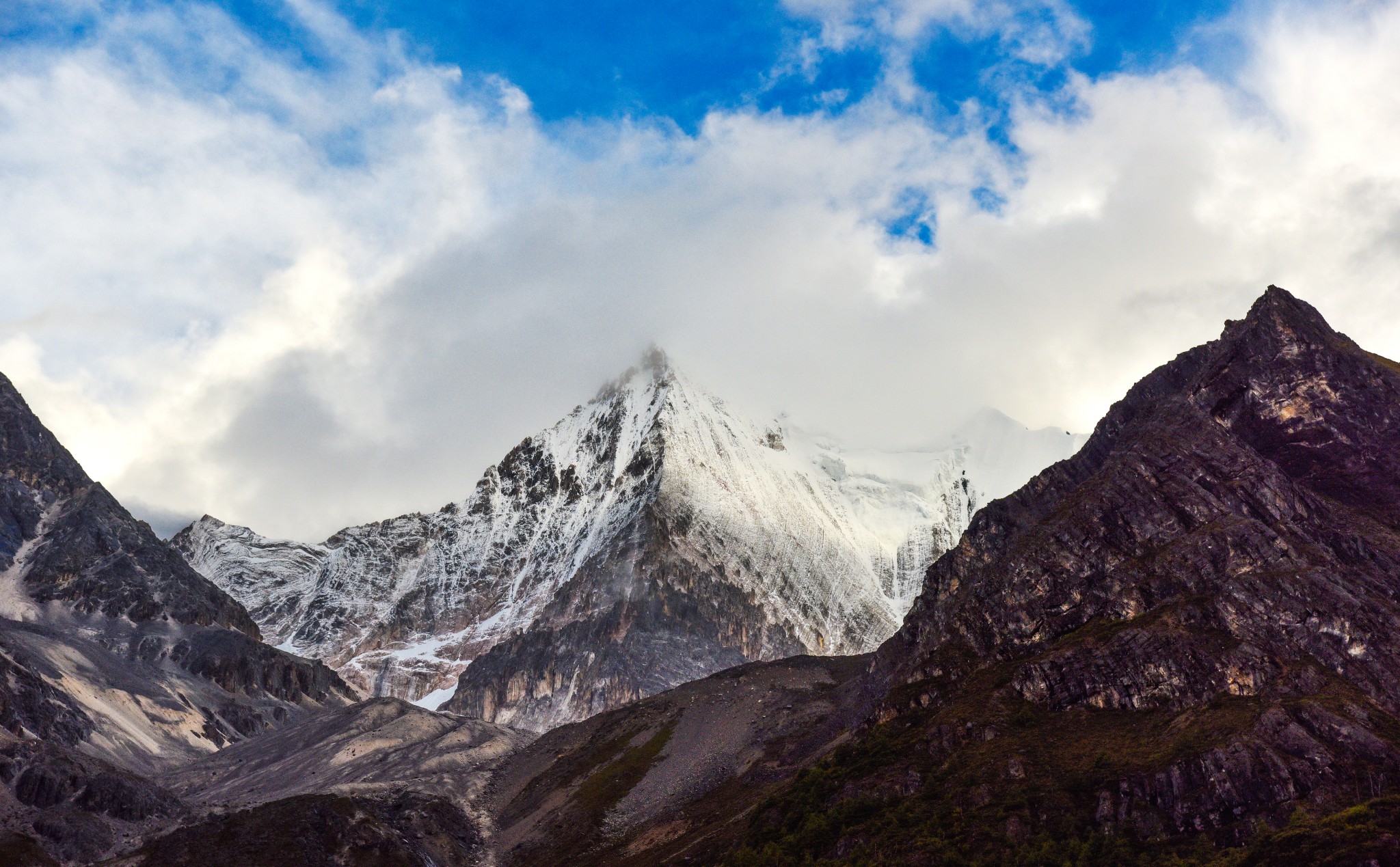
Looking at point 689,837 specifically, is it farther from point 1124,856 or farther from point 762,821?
point 1124,856

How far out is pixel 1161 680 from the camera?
13875 cm

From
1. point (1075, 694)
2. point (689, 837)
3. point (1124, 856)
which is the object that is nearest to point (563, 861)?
point (689, 837)

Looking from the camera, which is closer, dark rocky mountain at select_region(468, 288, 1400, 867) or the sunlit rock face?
dark rocky mountain at select_region(468, 288, 1400, 867)

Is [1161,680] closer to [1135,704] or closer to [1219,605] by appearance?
[1135,704]

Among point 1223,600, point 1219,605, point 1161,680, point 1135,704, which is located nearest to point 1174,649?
point 1161,680

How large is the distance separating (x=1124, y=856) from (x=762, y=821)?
54.3 m

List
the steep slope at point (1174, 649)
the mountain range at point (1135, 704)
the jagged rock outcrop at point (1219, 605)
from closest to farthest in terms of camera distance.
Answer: the mountain range at point (1135, 704), the jagged rock outcrop at point (1219, 605), the steep slope at point (1174, 649)

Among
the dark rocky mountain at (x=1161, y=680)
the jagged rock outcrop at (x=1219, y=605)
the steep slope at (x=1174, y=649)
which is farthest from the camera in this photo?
the steep slope at (x=1174, y=649)

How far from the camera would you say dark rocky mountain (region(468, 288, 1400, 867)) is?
116 metres

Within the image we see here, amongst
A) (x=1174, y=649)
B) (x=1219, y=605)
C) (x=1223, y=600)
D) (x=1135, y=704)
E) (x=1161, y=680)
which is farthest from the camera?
(x=1223, y=600)

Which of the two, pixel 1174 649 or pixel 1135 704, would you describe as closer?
pixel 1135 704

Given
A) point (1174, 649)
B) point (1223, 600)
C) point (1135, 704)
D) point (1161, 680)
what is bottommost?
point (1135, 704)

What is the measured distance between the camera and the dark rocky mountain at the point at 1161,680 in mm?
115938

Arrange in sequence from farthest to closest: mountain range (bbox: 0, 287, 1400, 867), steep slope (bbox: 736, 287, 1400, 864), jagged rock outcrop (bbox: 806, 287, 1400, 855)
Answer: steep slope (bbox: 736, 287, 1400, 864) → jagged rock outcrop (bbox: 806, 287, 1400, 855) → mountain range (bbox: 0, 287, 1400, 867)
